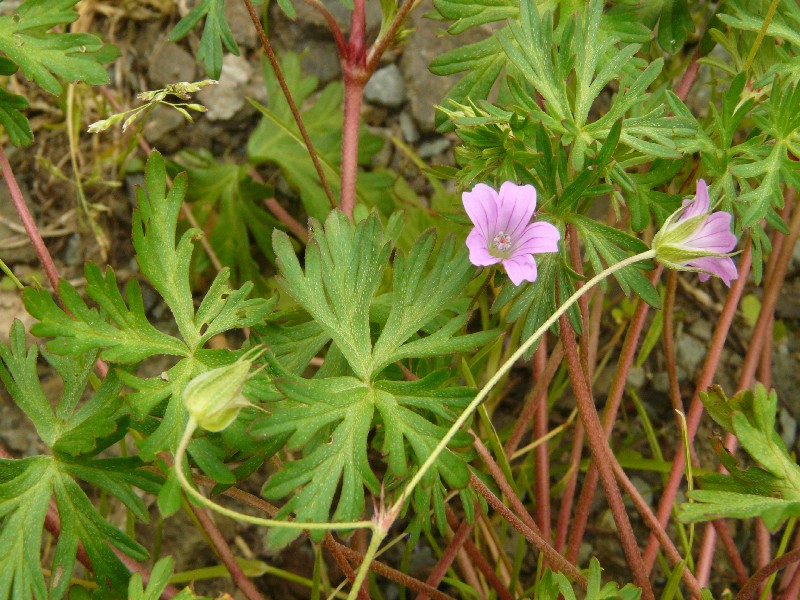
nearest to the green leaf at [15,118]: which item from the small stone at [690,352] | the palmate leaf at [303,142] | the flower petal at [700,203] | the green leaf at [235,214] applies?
the green leaf at [235,214]

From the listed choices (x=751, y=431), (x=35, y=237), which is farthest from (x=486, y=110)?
(x=35, y=237)

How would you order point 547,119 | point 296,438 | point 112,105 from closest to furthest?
1. point 296,438
2. point 547,119
3. point 112,105

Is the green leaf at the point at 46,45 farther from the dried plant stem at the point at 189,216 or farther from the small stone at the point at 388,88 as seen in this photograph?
the small stone at the point at 388,88

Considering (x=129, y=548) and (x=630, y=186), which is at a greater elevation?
(x=630, y=186)

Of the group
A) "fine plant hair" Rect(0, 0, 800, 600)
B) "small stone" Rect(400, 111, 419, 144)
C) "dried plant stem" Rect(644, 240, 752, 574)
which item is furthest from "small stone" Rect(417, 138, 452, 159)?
"dried plant stem" Rect(644, 240, 752, 574)

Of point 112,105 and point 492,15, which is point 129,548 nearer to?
point 492,15

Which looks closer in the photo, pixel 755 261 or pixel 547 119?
pixel 547 119
